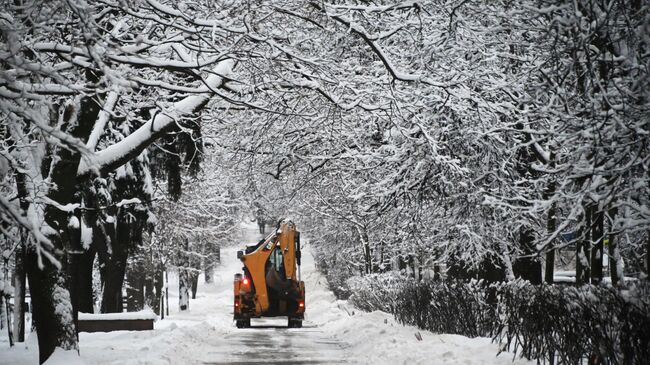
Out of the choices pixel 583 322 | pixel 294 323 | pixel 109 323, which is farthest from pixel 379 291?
pixel 583 322

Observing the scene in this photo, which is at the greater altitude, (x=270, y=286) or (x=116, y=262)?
(x=116, y=262)

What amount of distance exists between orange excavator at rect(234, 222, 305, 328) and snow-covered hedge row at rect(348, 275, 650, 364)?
406 inches

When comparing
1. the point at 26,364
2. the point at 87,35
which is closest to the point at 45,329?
the point at 26,364

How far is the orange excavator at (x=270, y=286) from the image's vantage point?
23844 mm

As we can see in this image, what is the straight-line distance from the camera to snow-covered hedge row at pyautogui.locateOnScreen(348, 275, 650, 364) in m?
6.95

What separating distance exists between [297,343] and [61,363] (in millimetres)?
7869

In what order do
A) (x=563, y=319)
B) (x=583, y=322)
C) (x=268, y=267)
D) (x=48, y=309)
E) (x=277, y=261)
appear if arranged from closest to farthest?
(x=583, y=322)
(x=563, y=319)
(x=48, y=309)
(x=268, y=267)
(x=277, y=261)

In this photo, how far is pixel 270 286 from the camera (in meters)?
24.3

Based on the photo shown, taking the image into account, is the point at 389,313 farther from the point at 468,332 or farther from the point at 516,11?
the point at 516,11

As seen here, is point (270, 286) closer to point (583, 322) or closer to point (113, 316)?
point (113, 316)

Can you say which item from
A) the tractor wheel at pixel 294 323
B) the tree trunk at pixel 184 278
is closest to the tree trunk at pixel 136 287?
the tree trunk at pixel 184 278

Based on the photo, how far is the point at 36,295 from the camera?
10.2m

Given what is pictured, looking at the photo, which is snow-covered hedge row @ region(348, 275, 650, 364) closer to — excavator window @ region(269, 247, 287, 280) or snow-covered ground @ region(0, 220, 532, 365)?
snow-covered ground @ region(0, 220, 532, 365)

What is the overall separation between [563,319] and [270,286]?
16.7 metres
